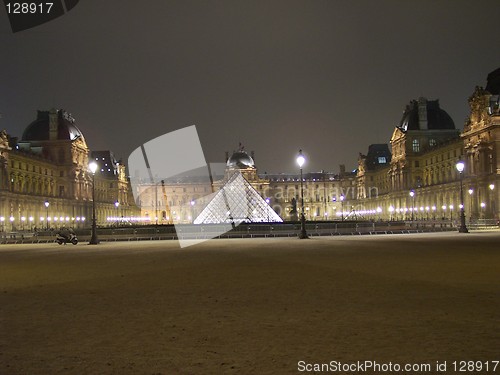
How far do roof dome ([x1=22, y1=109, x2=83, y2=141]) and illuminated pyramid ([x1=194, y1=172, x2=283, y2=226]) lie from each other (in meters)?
47.9

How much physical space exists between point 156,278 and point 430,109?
89.0 meters

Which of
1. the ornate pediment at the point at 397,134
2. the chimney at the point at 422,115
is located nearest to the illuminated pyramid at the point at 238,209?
the ornate pediment at the point at 397,134

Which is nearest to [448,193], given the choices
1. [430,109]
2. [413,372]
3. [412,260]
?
[430,109]

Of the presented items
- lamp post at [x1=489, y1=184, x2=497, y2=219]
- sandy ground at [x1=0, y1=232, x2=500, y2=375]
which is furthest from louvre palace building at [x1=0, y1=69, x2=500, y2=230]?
sandy ground at [x1=0, y1=232, x2=500, y2=375]

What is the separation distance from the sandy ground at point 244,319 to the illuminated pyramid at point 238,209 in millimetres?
37599

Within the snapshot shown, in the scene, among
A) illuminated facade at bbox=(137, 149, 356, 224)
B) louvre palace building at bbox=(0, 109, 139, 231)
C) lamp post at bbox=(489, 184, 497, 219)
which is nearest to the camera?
lamp post at bbox=(489, 184, 497, 219)

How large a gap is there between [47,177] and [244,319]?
85.4 metres

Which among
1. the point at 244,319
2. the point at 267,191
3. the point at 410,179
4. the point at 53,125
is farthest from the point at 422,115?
the point at 244,319

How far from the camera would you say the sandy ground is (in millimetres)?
5754

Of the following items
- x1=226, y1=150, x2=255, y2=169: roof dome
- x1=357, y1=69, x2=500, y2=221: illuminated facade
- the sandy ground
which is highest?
x1=226, y1=150, x2=255, y2=169: roof dome

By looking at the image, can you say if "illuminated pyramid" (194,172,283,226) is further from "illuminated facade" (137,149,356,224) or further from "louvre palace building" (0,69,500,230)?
"illuminated facade" (137,149,356,224)

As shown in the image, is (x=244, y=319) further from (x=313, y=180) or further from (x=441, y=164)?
(x=313, y=180)

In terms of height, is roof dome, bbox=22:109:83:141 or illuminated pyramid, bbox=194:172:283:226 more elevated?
roof dome, bbox=22:109:83:141

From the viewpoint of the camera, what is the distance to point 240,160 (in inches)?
5669
